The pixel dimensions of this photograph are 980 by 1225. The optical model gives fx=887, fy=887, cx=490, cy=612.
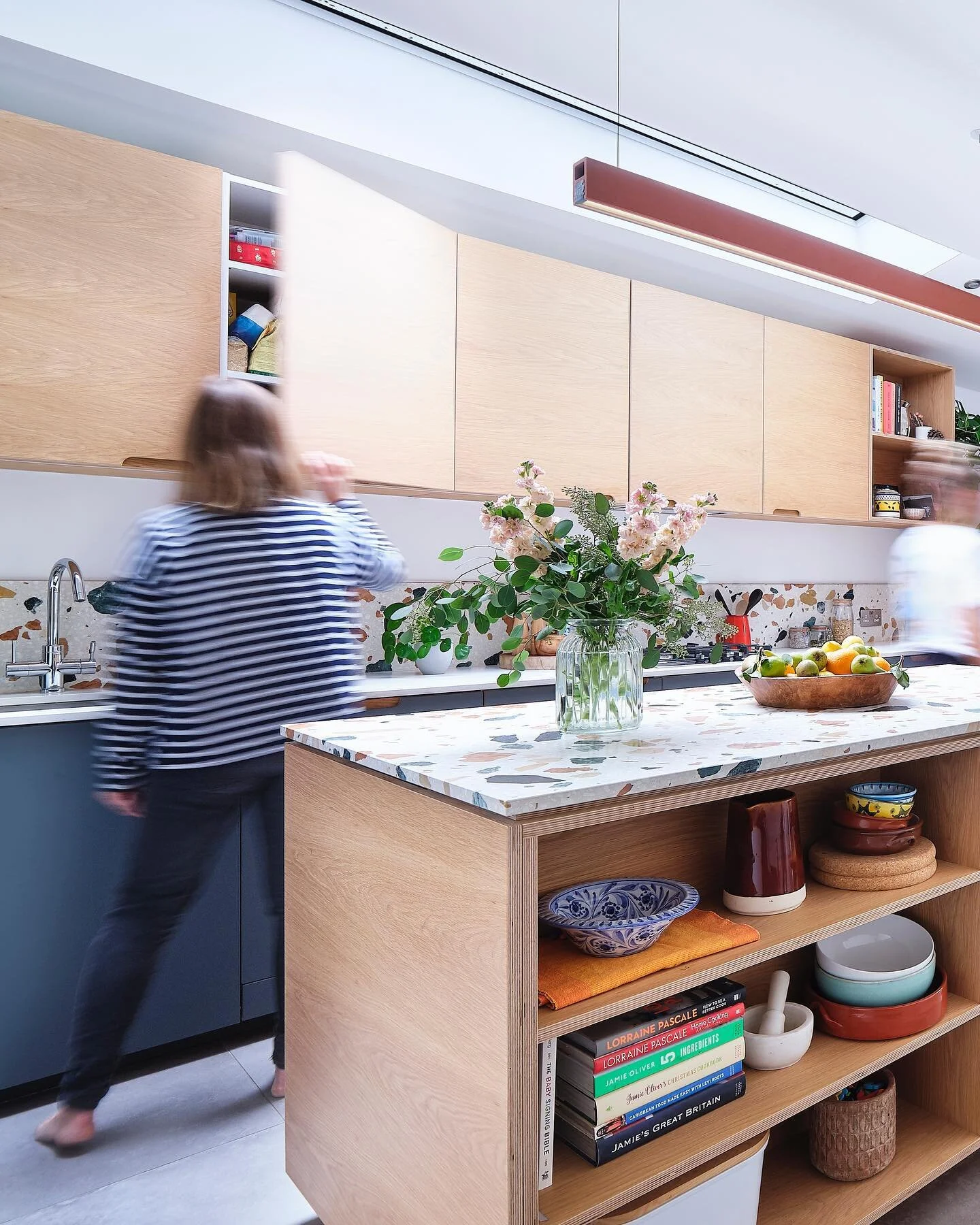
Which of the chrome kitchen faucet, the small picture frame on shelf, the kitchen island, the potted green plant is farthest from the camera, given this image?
the small picture frame on shelf

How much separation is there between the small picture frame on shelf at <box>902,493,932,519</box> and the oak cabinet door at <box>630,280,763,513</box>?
3.70ft

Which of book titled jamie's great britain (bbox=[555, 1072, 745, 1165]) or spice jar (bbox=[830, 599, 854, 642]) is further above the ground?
spice jar (bbox=[830, 599, 854, 642])

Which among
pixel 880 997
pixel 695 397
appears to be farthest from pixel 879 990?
pixel 695 397

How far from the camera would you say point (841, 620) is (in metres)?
4.47

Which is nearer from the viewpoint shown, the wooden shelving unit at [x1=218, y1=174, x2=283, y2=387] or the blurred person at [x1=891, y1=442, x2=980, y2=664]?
the wooden shelving unit at [x1=218, y1=174, x2=283, y2=387]

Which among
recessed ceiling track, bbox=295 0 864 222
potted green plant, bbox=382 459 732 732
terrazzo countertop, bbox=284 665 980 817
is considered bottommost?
terrazzo countertop, bbox=284 665 980 817

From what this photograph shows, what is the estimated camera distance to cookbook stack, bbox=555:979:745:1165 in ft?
4.00

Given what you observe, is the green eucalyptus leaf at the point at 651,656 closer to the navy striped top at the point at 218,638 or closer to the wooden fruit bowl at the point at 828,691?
the wooden fruit bowl at the point at 828,691

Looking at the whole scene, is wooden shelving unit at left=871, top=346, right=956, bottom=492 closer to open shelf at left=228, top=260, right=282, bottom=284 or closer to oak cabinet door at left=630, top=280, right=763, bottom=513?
Answer: oak cabinet door at left=630, top=280, right=763, bottom=513

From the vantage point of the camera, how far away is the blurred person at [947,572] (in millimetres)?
3289

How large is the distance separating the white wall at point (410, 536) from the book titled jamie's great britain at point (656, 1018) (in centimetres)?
199

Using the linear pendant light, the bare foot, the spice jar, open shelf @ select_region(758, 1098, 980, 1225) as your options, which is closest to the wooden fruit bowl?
open shelf @ select_region(758, 1098, 980, 1225)

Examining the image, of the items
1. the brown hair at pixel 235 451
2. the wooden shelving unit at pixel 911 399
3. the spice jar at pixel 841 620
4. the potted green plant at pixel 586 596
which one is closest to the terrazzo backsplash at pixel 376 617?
the spice jar at pixel 841 620

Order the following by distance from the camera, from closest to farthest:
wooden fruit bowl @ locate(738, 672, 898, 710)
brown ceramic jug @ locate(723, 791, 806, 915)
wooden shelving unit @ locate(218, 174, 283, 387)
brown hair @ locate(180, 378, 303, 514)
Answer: brown ceramic jug @ locate(723, 791, 806, 915), wooden fruit bowl @ locate(738, 672, 898, 710), brown hair @ locate(180, 378, 303, 514), wooden shelving unit @ locate(218, 174, 283, 387)
